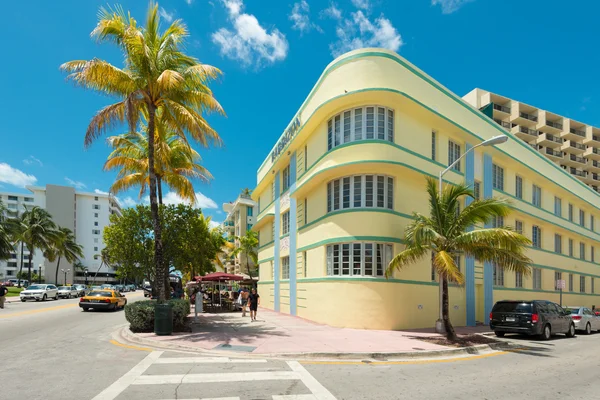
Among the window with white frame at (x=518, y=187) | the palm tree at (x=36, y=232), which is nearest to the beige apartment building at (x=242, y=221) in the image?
the palm tree at (x=36, y=232)

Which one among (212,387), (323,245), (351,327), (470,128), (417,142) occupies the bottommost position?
(351,327)

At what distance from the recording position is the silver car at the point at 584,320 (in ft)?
66.3

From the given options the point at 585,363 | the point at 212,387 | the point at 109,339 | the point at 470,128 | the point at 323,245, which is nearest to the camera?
the point at 212,387

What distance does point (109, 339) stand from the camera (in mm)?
14008

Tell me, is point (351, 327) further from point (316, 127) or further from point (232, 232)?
point (232, 232)

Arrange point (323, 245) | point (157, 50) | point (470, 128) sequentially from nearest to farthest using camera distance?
point (157, 50) → point (323, 245) → point (470, 128)

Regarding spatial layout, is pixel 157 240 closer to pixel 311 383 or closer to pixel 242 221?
pixel 311 383

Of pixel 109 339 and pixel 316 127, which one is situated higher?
pixel 316 127

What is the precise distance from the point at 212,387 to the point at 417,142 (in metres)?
15.2

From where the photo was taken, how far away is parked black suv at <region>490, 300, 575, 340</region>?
16.5 metres

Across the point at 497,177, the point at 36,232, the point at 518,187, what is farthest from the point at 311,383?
the point at 36,232

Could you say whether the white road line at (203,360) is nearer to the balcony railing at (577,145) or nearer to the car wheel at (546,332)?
the car wheel at (546,332)

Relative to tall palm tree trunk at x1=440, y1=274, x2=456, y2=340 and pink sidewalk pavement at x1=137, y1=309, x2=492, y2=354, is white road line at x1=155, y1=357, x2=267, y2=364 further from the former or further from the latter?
tall palm tree trunk at x1=440, y1=274, x2=456, y2=340

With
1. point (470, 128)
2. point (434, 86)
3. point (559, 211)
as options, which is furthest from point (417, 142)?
point (559, 211)
